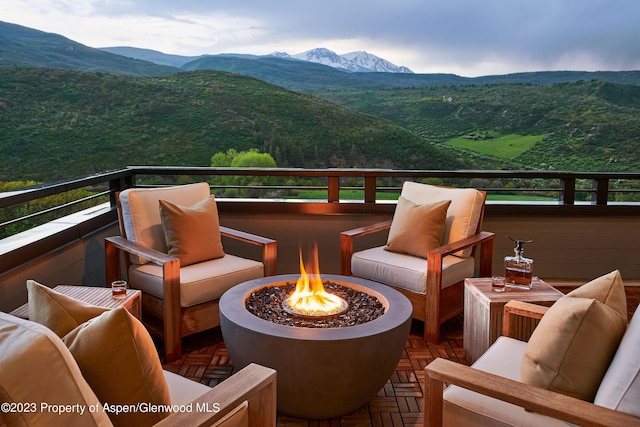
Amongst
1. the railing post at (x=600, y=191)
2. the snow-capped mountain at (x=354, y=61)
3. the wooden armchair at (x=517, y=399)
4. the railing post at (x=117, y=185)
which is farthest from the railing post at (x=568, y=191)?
the snow-capped mountain at (x=354, y=61)

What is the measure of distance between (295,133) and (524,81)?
658 centimetres

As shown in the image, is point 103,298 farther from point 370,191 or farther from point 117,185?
point 370,191

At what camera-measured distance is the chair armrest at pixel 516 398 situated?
1.24 metres

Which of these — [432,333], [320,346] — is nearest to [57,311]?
[320,346]

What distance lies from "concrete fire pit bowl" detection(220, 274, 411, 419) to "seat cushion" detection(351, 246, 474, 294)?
0.86m

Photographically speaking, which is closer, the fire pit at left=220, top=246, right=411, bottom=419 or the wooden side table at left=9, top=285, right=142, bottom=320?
the fire pit at left=220, top=246, right=411, bottom=419

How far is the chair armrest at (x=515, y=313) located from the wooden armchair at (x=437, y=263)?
2.85 ft

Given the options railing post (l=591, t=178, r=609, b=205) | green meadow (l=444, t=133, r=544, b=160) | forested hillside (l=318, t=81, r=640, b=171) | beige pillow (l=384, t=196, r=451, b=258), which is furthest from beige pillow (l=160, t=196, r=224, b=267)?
green meadow (l=444, t=133, r=544, b=160)

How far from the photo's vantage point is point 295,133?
15.4m

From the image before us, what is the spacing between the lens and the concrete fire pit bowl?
1972 mm

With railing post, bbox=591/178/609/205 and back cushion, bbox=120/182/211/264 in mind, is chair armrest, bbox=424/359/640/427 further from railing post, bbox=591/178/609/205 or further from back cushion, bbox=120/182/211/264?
railing post, bbox=591/178/609/205

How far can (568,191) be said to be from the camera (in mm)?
4203

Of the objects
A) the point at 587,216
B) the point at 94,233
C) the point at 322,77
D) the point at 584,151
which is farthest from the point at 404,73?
the point at 94,233

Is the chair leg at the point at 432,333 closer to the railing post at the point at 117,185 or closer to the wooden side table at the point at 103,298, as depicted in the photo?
the wooden side table at the point at 103,298
